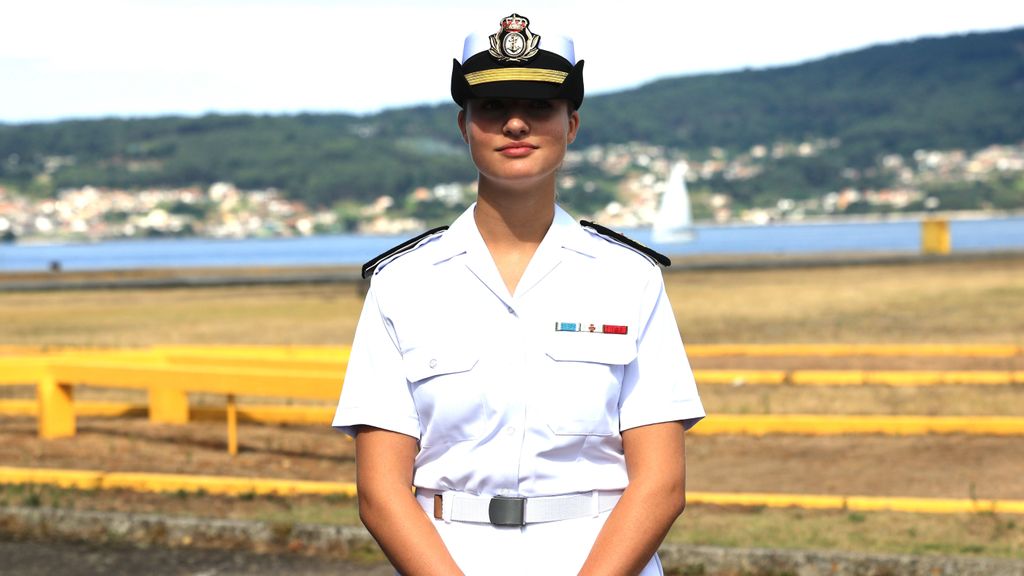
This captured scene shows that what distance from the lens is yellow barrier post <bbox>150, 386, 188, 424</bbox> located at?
12.0 m

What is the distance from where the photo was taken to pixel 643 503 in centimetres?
268

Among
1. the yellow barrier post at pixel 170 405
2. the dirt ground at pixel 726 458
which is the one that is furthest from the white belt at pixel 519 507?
the yellow barrier post at pixel 170 405

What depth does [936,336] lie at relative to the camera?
63.6ft

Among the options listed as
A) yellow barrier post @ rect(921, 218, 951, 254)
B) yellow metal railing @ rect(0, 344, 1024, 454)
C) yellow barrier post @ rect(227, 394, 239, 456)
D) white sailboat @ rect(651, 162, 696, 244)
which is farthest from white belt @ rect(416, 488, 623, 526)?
white sailboat @ rect(651, 162, 696, 244)

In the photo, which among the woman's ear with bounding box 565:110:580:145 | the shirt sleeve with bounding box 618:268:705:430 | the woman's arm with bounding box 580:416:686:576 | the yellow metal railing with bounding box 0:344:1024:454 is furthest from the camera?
the yellow metal railing with bounding box 0:344:1024:454

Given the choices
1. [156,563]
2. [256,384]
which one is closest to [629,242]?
[156,563]

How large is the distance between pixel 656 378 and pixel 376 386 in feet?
1.89

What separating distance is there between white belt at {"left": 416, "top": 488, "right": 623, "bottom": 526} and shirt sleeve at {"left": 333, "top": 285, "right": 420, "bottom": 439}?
0.53 feet

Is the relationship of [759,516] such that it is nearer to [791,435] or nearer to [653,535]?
[791,435]

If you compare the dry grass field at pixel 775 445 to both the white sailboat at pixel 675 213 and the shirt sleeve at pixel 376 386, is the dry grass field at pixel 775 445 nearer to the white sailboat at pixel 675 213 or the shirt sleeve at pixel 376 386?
the shirt sleeve at pixel 376 386

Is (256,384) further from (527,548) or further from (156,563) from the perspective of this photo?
(527,548)

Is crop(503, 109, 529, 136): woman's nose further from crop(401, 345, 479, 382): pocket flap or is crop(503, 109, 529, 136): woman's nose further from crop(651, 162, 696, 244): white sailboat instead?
crop(651, 162, 696, 244): white sailboat

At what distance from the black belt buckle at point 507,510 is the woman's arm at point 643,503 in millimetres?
164

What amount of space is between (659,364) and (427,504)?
0.57 m
